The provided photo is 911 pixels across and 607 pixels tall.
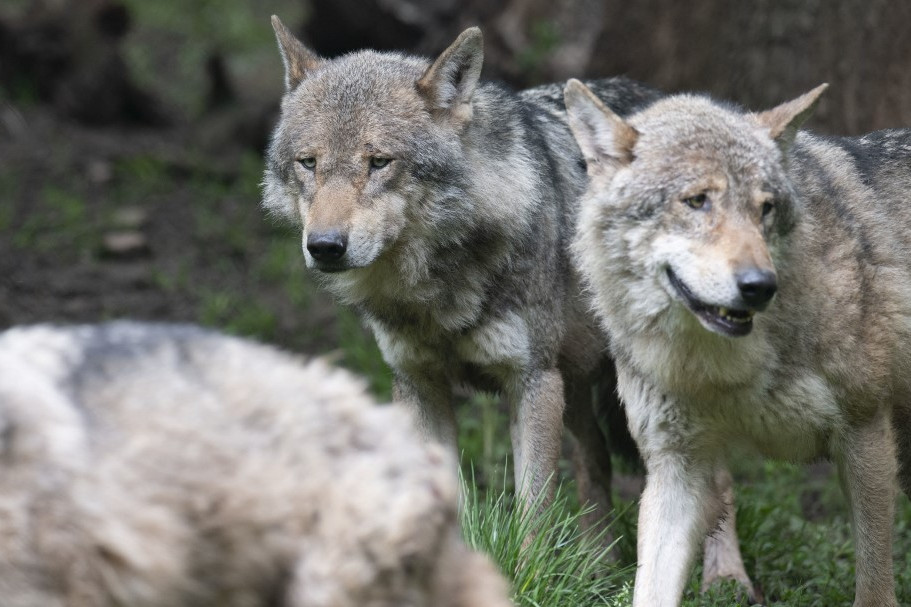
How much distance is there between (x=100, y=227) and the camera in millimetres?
10633

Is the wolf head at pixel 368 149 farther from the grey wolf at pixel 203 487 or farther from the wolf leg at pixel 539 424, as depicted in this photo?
the grey wolf at pixel 203 487

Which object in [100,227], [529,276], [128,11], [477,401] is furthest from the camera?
[128,11]

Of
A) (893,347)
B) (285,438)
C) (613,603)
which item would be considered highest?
(285,438)

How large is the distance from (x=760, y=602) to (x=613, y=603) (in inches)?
52.3

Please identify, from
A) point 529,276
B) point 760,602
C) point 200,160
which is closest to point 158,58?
point 200,160

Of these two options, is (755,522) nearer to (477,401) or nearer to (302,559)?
(477,401)

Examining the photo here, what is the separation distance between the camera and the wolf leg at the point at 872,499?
4898 mm

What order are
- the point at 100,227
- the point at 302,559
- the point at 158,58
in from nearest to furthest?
the point at 302,559 → the point at 100,227 → the point at 158,58

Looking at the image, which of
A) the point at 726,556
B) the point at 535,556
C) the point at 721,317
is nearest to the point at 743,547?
the point at 726,556

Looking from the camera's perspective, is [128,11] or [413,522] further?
[128,11]

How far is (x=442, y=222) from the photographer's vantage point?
5.73 m

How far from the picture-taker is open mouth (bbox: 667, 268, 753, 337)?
448 cm

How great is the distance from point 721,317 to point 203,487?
7.94ft

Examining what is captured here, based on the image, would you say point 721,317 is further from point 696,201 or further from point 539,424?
point 539,424
